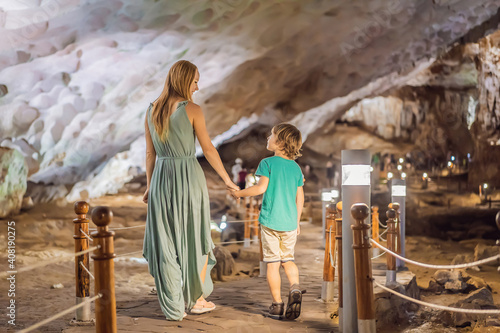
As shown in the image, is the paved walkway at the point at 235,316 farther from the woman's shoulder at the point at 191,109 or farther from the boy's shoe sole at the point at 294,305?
the woman's shoulder at the point at 191,109

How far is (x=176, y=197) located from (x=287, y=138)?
970 millimetres

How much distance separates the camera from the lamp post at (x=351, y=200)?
3514mm

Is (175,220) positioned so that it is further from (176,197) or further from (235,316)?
(235,316)

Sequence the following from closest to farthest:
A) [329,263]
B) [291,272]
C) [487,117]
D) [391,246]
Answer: [291,272]
[329,263]
[391,246]
[487,117]

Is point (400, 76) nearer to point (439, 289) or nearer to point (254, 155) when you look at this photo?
point (254, 155)

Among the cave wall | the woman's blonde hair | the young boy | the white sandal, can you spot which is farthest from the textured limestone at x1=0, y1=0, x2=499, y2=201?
the cave wall

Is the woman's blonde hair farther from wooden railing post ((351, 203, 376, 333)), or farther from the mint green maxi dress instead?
wooden railing post ((351, 203, 376, 333))

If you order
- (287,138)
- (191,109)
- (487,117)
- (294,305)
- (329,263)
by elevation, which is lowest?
(294,305)

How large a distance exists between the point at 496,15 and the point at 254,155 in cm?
1192

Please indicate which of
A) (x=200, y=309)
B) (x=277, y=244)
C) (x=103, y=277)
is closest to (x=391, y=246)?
(x=277, y=244)

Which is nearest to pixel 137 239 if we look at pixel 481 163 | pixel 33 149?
pixel 33 149

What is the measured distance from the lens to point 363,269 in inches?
126

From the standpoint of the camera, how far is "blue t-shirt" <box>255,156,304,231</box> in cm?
416

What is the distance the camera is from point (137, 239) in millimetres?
11070
